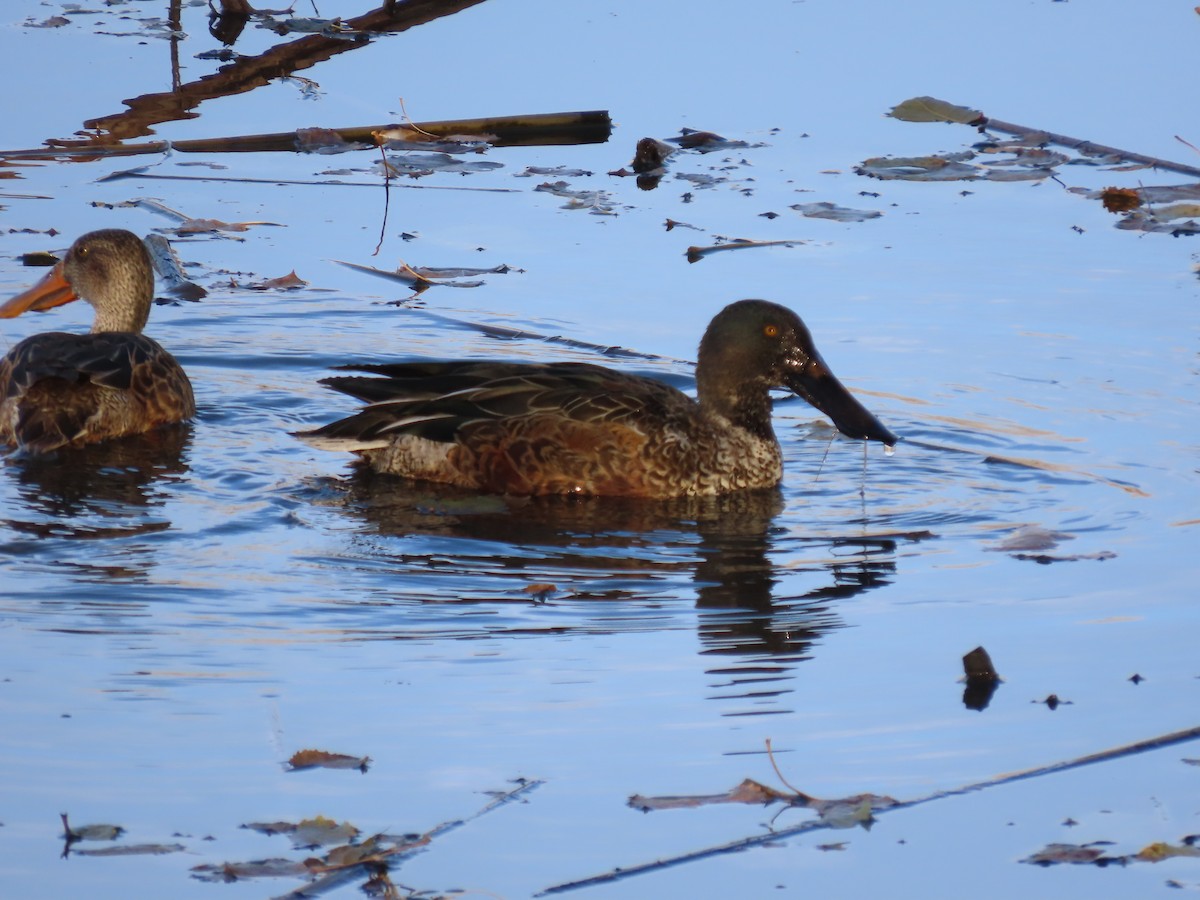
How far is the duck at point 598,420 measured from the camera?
9125mm

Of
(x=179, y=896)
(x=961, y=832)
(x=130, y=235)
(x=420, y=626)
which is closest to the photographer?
(x=179, y=896)

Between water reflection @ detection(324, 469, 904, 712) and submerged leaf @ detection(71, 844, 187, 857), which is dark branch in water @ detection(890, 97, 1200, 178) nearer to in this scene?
water reflection @ detection(324, 469, 904, 712)

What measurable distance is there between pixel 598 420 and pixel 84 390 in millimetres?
2528

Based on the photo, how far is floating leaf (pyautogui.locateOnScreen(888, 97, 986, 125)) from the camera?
13039mm

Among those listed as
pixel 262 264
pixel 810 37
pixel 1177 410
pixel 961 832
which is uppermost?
pixel 810 37

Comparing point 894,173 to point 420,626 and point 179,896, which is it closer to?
point 420,626

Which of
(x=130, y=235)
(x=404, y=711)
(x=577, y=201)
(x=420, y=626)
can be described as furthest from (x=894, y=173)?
(x=404, y=711)

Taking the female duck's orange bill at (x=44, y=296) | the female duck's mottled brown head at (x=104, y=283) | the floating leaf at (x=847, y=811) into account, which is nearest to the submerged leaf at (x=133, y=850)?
the floating leaf at (x=847, y=811)

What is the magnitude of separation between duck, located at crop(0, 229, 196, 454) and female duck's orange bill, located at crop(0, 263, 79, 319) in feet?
1.21

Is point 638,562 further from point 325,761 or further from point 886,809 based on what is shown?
point 886,809

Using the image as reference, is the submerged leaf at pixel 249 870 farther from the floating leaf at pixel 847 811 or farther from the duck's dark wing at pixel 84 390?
the duck's dark wing at pixel 84 390

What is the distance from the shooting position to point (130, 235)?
35.3 ft

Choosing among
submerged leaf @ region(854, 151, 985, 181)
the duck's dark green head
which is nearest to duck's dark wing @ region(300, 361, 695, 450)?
the duck's dark green head

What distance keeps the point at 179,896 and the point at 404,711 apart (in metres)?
1.33
